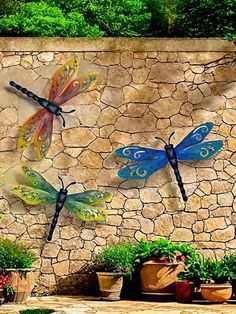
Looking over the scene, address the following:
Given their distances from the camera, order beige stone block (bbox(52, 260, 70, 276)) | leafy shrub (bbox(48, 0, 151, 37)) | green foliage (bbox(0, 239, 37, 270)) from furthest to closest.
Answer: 1. leafy shrub (bbox(48, 0, 151, 37))
2. beige stone block (bbox(52, 260, 70, 276))
3. green foliage (bbox(0, 239, 37, 270))

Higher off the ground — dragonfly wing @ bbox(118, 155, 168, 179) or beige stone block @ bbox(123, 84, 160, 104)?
beige stone block @ bbox(123, 84, 160, 104)

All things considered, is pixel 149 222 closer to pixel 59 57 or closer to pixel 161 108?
pixel 161 108

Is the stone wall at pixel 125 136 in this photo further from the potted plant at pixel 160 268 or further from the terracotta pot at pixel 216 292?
the terracotta pot at pixel 216 292

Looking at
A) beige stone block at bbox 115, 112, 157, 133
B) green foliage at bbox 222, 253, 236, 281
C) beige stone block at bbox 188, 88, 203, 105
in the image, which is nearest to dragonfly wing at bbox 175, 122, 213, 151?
beige stone block at bbox 188, 88, 203, 105

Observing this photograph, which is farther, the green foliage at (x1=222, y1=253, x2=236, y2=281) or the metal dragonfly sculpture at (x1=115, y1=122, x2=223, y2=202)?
the metal dragonfly sculpture at (x1=115, y1=122, x2=223, y2=202)

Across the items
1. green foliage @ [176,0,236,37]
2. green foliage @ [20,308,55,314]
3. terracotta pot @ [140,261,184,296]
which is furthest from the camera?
green foliage @ [176,0,236,37]

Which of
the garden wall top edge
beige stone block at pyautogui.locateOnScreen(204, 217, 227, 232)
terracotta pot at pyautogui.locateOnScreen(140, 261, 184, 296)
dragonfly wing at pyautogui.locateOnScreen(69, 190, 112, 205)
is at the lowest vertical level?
terracotta pot at pyautogui.locateOnScreen(140, 261, 184, 296)

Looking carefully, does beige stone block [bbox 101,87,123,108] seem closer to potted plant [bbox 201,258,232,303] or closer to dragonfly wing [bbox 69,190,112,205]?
dragonfly wing [bbox 69,190,112,205]

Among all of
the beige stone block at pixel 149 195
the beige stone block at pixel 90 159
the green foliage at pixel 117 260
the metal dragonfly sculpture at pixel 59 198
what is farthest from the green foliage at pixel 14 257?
the beige stone block at pixel 149 195
